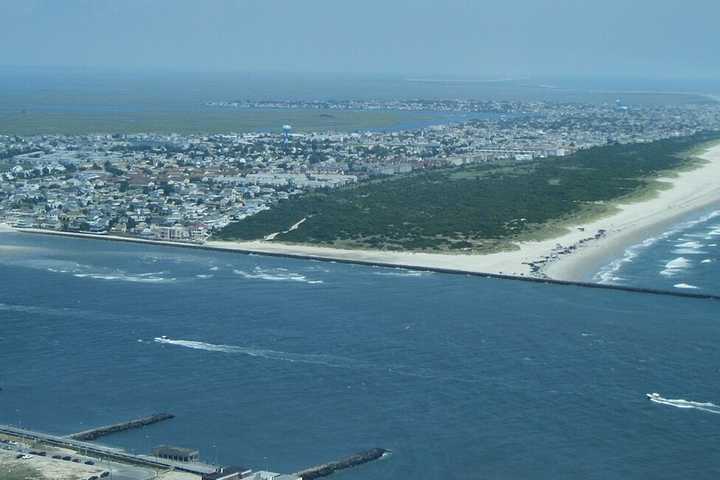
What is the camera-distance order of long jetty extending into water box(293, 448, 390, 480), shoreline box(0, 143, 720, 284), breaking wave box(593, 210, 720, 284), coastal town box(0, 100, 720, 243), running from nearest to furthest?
1. long jetty extending into water box(293, 448, 390, 480)
2. breaking wave box(593, 210, 720, 284)
3. shoreline box(0, 143, 720, 284)
4. coastal town box(0, 100, 720, 243)

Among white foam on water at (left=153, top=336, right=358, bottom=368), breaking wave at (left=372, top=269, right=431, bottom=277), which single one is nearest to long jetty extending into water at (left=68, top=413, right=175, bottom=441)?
white foam on water at (left=153, top=336, right=358, bottom=368)

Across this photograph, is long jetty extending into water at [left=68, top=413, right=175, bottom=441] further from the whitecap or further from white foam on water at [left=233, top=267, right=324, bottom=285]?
the whitecap

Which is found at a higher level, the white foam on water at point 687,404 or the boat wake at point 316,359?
the white foam on water at point 687,404

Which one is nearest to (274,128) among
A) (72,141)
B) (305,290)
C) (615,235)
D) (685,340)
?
(72,141)

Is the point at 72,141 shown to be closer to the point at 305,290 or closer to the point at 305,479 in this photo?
the point at 305,290

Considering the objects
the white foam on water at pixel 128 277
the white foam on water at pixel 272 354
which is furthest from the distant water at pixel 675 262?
the white foam on water at pixel 128 277

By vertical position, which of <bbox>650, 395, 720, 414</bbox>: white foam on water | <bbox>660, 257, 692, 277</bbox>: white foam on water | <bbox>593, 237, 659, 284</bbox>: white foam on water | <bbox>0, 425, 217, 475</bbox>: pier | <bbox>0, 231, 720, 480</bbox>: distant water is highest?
<bbox>660, 257, 692, 277</bbox>: white foam on water

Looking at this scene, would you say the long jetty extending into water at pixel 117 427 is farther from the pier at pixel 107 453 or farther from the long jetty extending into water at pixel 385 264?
the long jetty extending into water at pixel 385 264
